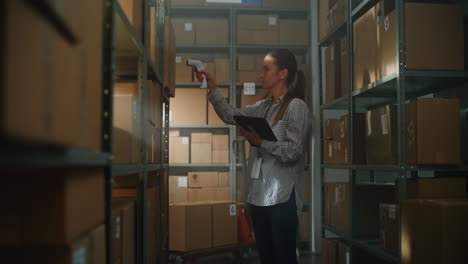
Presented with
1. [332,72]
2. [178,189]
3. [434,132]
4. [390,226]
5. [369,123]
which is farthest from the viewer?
[178,189]

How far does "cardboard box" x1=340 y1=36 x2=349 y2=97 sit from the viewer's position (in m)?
2.79

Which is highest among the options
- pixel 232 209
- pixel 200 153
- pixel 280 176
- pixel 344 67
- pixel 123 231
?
pixel 344 67

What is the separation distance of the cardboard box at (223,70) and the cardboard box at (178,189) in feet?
3.63

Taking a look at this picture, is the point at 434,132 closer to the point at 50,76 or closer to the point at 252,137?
the point at 252,137

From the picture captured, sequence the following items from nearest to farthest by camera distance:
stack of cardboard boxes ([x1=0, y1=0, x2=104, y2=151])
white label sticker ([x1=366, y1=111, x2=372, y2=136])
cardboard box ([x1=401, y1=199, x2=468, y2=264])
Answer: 1. stack of cardboard boxes ([x1=0, y1=0, x2=104, y2=151])
2. cardboard box ([x1=401, y1=199, x2=468, y2=264])
3. white label sticker ([x1=366, y1=111, x2=372, y2=136])

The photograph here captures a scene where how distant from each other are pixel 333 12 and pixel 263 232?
1.74 metres

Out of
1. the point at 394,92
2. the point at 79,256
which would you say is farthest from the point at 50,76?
the point at 394,92

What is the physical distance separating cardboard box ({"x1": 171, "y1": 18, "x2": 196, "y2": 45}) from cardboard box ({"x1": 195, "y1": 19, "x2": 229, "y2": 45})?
4cm

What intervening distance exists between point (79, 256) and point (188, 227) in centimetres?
294

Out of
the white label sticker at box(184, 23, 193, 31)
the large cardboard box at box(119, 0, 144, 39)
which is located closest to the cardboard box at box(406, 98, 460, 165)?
the large cardboard box at box(119, 0, 144, 39)

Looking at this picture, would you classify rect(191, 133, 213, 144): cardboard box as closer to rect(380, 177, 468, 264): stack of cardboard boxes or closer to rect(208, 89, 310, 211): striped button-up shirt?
rect(208, 89, 310, 211): striped button-up shirt

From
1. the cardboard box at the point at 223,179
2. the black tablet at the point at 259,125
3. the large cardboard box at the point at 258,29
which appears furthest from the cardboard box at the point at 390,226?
the large cardboard box at the point at 258,29

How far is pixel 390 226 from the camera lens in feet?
7.21

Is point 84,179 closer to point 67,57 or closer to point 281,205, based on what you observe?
point 67,57
